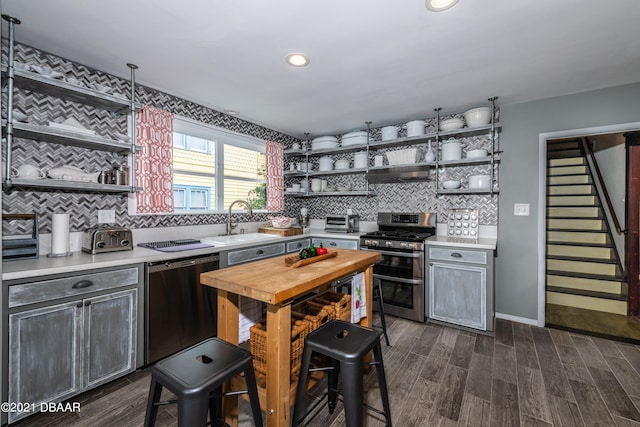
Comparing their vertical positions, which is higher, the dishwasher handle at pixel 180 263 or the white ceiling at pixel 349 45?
the white ceiling at pixel 349 45

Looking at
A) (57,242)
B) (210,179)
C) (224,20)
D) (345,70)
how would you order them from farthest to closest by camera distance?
(210,179) < (345,70) < (57,242) < (224,20)

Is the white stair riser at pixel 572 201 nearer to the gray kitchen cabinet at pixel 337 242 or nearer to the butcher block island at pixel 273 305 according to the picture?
the gray kitchen cabinet at pixel 337 242

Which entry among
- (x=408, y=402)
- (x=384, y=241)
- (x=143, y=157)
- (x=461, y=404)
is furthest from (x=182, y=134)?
(x=461, y=404)

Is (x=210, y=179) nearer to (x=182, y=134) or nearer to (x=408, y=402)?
(x=182, y=134)

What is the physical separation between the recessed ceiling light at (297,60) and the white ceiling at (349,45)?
0.06 metres

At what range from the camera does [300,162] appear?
15.6ft

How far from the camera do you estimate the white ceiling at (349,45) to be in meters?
1.72

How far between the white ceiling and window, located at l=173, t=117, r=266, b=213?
464mm

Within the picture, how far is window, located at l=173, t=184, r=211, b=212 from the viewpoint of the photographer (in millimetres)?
3189

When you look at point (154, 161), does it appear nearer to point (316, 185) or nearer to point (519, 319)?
point (316, 185)

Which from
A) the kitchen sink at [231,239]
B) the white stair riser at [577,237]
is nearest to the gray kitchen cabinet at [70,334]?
the kitchen sink at [231,239]

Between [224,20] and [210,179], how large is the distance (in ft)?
6.53

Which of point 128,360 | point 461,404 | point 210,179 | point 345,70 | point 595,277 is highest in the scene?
point 345,70

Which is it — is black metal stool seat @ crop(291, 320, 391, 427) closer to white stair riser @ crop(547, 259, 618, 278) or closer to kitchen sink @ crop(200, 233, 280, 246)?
kitchen sink @ crop(200, 233, 280, 246)
